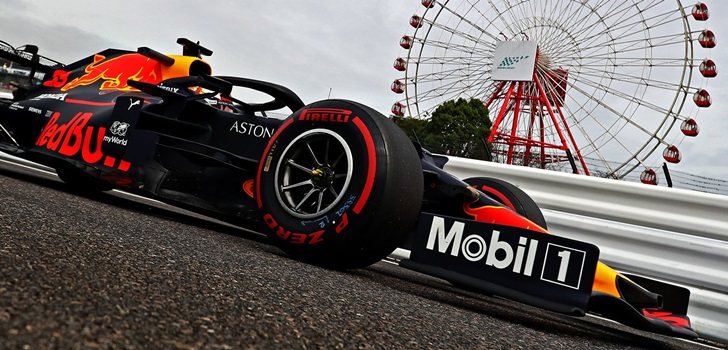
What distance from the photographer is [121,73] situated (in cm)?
374

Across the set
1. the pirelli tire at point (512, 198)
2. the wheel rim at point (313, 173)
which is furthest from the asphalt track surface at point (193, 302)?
the pirelli tire at point (512, 198)

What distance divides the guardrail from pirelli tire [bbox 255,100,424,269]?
1.67m

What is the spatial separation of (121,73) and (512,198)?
250 centimetres

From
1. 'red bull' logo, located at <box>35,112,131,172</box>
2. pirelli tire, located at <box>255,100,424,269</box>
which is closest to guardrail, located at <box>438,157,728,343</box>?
pirelli tire, located at <box>255,100,424,269</box>

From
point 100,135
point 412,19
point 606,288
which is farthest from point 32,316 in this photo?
point 412,19

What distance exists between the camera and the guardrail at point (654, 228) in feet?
9.39

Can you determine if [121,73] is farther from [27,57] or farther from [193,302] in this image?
[193,302]

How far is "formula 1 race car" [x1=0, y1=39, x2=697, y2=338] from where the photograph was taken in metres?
1.77

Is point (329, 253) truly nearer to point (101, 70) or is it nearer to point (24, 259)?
point (24, 259)

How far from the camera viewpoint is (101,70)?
3.85m

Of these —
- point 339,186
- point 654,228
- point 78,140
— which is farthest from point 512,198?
point 78,140

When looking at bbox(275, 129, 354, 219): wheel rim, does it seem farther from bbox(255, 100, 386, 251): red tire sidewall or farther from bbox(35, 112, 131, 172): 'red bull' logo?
bbox(35, 112, 131, 172): 'red bull' logo

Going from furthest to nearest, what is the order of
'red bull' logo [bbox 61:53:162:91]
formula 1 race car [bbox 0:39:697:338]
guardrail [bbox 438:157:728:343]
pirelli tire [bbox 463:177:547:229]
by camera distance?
'red bull' logo [bbox 61:53:162:91], pirelli tire [bbox 463:177:547:229], guardrail [bbox 438:157:728:343], formula 1 race car [bbox 0:39:697:338]

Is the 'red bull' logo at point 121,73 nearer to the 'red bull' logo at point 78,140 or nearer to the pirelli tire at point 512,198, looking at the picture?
the 'red bull' logo at point 78,140
